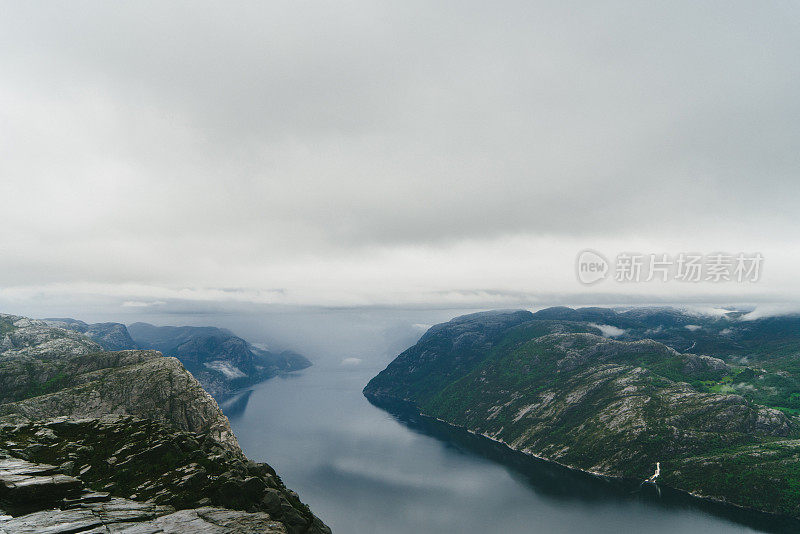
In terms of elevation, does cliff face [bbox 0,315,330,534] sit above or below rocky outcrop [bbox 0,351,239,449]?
above

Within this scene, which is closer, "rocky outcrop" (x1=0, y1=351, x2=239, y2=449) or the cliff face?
the cliff face

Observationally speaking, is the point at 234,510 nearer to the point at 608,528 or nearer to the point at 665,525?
the point at 608,528

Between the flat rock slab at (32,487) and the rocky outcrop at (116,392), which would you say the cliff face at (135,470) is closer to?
the flat rock slab at (32,487)

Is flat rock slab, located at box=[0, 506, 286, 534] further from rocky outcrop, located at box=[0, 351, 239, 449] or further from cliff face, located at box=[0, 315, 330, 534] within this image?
rocky outcrop, located at box=[0, 351, 239, 449]

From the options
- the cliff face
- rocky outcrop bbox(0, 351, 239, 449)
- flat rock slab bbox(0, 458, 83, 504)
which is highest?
flat rock slab bbox(0, 458, 83, 504)

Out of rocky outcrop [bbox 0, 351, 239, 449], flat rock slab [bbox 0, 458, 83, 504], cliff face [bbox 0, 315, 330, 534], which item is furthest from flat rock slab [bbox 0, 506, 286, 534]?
rocky outcrop [bbox 0, 351, 239, 449]

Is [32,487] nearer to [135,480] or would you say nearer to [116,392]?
[135,480]

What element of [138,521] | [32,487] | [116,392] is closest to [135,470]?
[32,487]

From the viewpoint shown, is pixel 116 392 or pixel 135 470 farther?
pixel 116 392

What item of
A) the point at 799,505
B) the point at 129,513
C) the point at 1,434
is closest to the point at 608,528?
the point at 799,505
